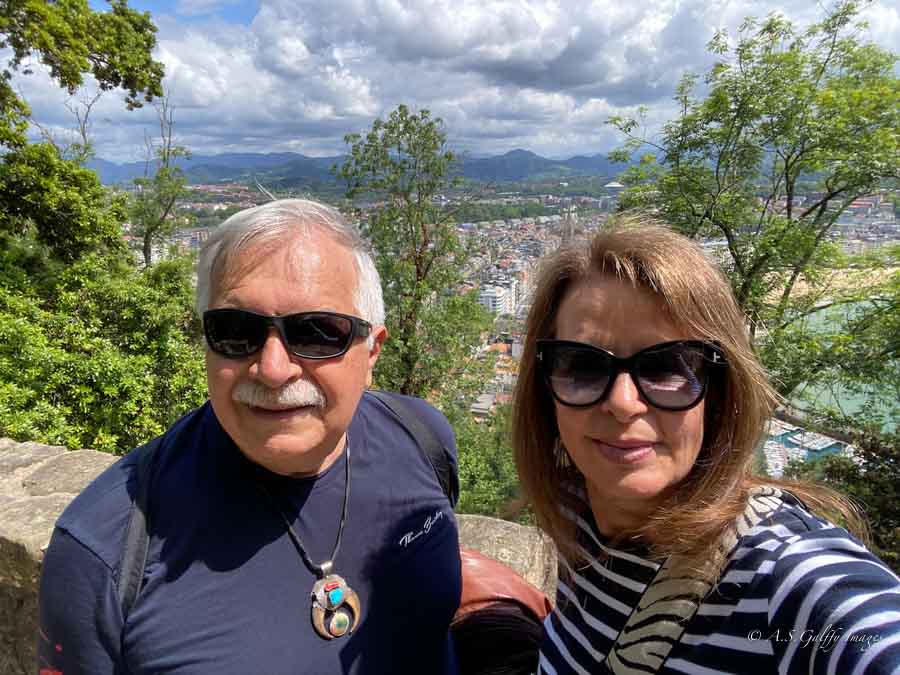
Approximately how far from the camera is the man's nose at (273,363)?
135cm

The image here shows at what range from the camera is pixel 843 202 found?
11781 millimetres

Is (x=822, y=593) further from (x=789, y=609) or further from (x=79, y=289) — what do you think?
(x=79, y=289)

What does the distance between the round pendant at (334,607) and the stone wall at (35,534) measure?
0.69 meters

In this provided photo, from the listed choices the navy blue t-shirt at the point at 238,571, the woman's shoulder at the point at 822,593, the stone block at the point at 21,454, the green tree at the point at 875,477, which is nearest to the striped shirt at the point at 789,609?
the woman's shoulder at the point at 822,593

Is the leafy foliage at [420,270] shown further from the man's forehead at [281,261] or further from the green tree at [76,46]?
the man's forehead at [281,261]

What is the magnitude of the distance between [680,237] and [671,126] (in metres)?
12.8

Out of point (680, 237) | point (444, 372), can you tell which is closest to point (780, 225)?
point (444, 372)

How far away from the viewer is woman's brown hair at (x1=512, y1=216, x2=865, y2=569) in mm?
1130

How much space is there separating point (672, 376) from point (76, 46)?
11649mm

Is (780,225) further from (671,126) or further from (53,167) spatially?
(53,167)

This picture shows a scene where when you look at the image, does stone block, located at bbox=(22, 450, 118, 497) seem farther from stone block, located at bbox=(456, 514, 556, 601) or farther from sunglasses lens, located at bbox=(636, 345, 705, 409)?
sunglasses lens, located at bbox=(636, 345, 705, 409)

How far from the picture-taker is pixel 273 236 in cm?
141

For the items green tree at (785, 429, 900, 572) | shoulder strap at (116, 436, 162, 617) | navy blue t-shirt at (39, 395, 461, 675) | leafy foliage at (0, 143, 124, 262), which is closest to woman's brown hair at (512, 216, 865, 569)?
navy blue t-shirt at (39, 395, 461, 675)

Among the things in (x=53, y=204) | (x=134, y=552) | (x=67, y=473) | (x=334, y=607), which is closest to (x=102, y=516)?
(x=134, y=552)
